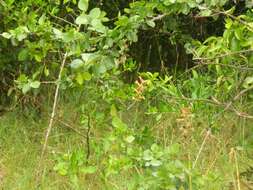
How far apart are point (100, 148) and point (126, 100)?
72 centimetres

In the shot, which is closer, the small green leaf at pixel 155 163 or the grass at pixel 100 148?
the small green leaf at pixel 155 163

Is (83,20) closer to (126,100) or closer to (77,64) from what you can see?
(77,64)

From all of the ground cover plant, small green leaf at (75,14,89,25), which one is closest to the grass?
the ground cover plant

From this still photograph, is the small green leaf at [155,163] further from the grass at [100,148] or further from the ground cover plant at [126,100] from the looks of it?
the grass at [100,148]

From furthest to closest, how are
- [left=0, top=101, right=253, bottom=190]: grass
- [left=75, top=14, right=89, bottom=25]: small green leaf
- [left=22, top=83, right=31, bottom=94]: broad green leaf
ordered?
[left=0, top=101, right=253, bottom=190]: grass
[left=22, top=83, right=31, bottom=94]: broad green leaf
[left=75, top=14, right=89, bottom=25]: small green leaf

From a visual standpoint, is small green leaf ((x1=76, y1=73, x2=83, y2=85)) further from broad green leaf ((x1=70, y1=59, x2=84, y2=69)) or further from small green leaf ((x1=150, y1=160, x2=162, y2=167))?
small green leaf ((x1=150, y1=160, x2=162, y2=167))

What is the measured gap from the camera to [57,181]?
8.61 ft

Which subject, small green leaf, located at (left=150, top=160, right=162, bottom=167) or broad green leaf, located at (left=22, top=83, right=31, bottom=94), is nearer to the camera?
small green leaf, located at (left=150, top=160, right=162, bottom=167)

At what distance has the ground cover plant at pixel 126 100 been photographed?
6.45 ft

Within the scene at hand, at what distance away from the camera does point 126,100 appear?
9.98ft

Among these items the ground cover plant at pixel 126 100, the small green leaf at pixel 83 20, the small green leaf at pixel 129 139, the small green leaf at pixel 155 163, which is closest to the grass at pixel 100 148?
the ground cover plant at pixel 126 100

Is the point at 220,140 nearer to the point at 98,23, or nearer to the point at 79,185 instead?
the point at 79,185

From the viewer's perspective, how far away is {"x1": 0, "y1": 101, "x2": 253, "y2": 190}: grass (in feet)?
8.30

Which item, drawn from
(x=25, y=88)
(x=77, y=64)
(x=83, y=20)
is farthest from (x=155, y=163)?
(x=25, y=88)
